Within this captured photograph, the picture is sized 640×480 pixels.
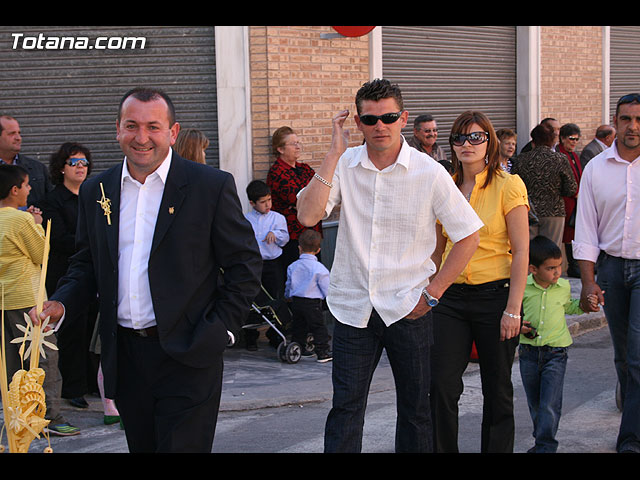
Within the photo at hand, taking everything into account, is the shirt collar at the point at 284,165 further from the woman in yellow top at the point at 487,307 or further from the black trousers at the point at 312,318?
the woman in yellow top at the point at 487,307

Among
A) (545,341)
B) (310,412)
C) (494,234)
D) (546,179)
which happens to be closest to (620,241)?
(545,341)

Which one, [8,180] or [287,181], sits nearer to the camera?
[8,180]

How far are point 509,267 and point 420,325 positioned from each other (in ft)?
2.96

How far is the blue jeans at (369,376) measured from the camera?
454 centimetres

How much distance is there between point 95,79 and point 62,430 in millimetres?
4747

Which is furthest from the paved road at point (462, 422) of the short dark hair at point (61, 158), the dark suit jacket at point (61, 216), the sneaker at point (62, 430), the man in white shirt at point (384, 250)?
the short dark hair at point (61, 158)

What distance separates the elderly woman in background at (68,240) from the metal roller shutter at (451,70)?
5.53 metres

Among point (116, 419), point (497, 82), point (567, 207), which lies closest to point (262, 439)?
point (116, 419)

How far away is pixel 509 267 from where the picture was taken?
5238mm

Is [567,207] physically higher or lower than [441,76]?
lower

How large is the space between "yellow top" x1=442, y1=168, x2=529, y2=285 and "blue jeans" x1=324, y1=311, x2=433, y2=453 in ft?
2.07

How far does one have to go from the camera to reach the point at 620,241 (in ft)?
19.6

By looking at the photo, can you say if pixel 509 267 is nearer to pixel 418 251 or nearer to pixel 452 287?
pixel 452 287

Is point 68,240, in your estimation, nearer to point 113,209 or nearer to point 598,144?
point 113,209
